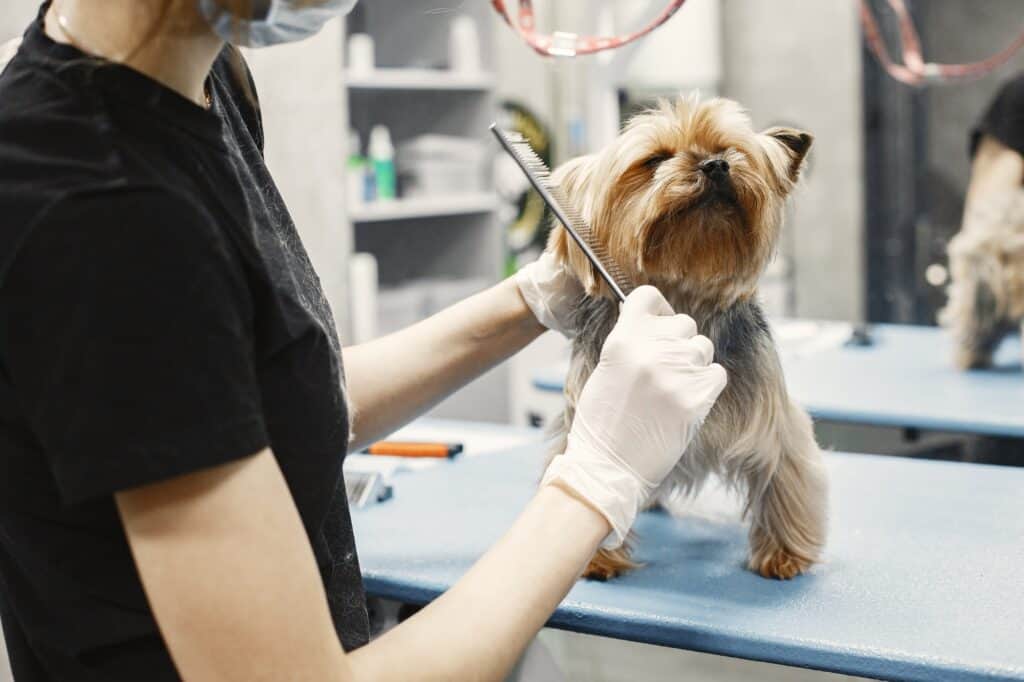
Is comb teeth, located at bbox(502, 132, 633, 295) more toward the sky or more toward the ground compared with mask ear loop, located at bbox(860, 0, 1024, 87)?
more toward the ground

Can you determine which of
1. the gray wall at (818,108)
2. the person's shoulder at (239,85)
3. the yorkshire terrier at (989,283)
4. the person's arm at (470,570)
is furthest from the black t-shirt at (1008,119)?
the person's shoulder at (239,85)

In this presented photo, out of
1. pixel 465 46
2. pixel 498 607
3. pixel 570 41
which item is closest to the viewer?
pixel 498 607

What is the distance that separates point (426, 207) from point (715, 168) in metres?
2.44

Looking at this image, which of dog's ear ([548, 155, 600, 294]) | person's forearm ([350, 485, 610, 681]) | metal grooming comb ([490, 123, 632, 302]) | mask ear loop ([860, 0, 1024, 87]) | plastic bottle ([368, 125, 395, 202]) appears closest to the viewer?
person's forearm ([350, 485, 610, 681])

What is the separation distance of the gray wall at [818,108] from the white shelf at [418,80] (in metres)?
1.09

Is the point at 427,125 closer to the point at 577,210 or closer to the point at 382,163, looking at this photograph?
the point at 382,163

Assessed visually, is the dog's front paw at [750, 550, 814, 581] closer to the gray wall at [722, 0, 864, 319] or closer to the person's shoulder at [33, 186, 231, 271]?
the person's shoulder at [33, 186, 231, 271]

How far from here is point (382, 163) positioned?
3469mm

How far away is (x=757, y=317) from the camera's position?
4.27 ft

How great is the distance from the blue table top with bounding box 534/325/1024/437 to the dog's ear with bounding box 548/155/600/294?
90 centimetres

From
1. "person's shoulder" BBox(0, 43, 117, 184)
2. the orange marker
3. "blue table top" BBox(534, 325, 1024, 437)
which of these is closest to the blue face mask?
"person's shoulder" BBox(0, 43, 117, 184)

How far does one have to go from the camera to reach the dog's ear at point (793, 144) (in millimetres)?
1257

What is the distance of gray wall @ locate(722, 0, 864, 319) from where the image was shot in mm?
4121

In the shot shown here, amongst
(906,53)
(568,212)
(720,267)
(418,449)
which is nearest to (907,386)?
(418,449)
